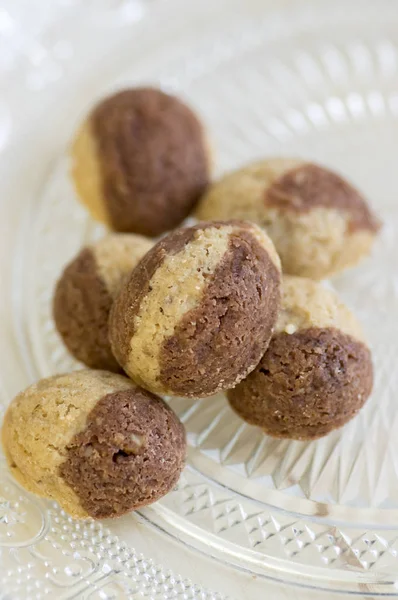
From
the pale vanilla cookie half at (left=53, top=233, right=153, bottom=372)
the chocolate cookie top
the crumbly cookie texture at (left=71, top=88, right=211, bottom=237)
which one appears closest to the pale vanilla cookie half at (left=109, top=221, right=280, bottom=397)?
the pale vanilla cookie half at (left=53, top=233, right=153, bottom=372)

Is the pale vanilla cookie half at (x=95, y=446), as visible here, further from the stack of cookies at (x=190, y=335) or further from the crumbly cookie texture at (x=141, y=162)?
the crumbly cookie texture at (x=141, y=162)

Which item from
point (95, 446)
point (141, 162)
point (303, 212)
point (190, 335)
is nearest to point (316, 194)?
point (303, 212)

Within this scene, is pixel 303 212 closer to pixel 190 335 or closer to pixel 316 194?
pixel 316 194

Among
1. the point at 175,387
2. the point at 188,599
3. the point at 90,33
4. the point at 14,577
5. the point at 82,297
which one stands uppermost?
the point at 90,33

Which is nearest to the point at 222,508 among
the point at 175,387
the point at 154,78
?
the point at 175,387

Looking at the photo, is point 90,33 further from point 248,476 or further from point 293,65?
point 248,476

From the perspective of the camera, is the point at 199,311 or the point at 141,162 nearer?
the point at 199,311

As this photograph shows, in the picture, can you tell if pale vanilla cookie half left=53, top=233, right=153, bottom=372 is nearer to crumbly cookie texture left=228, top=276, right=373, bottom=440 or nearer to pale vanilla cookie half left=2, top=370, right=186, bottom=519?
pale vanilla cookie half left=2, top=370, right=186, bottom=519
